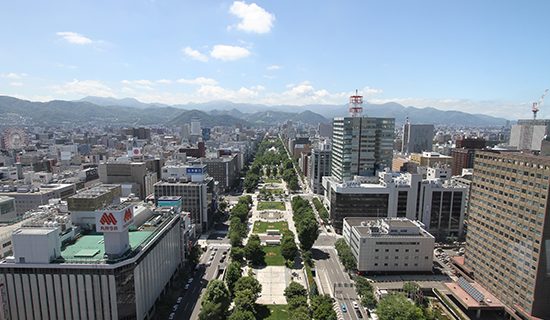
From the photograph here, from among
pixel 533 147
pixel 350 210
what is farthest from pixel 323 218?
pixel 533 147

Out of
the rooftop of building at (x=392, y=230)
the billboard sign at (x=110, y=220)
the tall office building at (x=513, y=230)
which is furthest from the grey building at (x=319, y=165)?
the billboard sign at (x=110, y=220)

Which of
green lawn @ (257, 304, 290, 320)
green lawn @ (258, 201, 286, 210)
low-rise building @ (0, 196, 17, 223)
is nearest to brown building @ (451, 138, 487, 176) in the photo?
green lawn @ (258, 201, 286, 210)

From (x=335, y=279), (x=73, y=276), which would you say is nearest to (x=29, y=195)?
(x=73, y=276)

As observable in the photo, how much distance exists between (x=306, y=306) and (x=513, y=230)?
37019mm

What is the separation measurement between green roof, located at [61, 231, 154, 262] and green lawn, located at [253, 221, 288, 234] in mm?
47729

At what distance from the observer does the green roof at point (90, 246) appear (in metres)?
49.0

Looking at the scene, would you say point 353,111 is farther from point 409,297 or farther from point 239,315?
point 239,315

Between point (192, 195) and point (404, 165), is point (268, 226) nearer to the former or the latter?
point (192, 195)

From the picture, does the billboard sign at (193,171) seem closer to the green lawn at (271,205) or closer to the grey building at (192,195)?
the grey building at (192,195)

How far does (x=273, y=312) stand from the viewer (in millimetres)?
58375

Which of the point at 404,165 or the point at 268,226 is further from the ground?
the point at 404,165

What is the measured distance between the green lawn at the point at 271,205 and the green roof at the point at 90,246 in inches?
2874

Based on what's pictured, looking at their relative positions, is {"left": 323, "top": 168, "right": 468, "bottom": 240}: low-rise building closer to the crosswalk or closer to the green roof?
the crosswalk

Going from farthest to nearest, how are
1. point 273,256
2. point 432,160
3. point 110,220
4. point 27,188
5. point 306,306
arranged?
point 432,160 → point 27,188 → point 273,256 → point 306,306 → point 110,220
